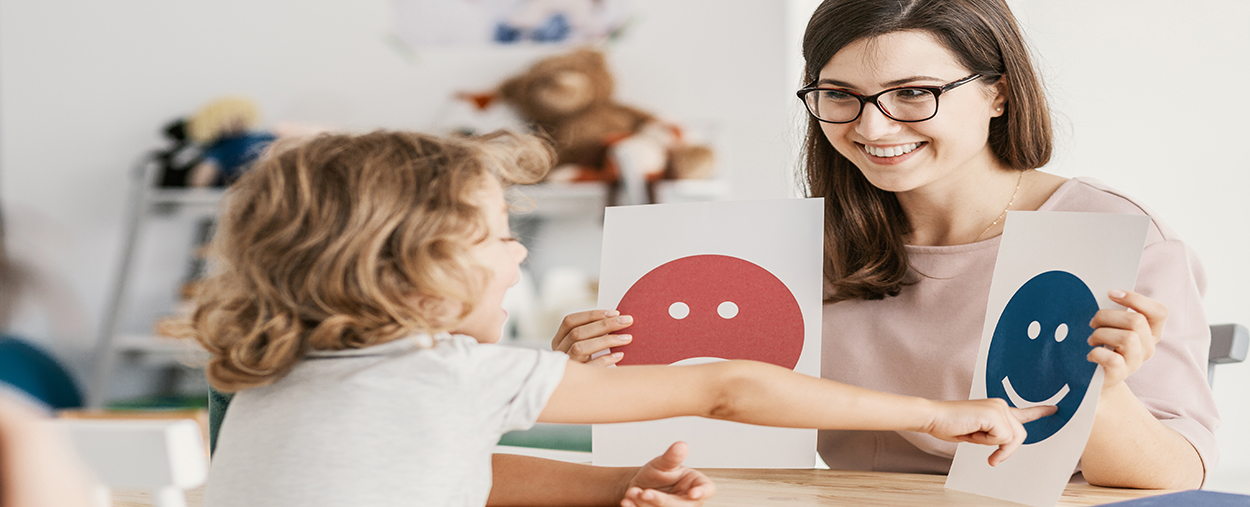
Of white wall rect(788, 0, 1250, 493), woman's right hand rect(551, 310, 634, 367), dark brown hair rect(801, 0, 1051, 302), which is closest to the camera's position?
woman's right hand rect(551, 310, 634, 367)

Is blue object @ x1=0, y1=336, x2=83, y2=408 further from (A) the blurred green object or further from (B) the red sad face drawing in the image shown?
(B) the red sad face drawing

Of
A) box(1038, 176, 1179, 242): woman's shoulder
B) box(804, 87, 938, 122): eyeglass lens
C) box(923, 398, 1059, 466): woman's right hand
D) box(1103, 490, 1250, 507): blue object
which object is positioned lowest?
box(1103, 490, 1250, 507): blue object

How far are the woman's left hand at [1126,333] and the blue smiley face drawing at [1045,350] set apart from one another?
0.05ft

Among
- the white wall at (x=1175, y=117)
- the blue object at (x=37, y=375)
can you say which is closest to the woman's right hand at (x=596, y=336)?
the white wall at (x=1175, y=117)

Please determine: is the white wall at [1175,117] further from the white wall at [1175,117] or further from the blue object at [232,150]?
the blue object at [232,150]

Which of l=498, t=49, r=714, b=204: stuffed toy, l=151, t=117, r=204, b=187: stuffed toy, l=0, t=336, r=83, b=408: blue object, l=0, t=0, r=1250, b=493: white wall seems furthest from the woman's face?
l=0, t=336, r=83, b=408: blue object

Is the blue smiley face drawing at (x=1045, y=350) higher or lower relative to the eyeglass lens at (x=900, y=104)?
lower

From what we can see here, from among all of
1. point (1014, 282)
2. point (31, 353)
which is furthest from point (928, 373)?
point (31, 353)

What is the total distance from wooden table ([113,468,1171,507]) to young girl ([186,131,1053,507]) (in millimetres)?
130

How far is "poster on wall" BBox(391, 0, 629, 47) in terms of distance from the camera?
2.50 m

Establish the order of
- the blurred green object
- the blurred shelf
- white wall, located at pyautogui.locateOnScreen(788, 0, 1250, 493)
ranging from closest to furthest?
the blurred green object, white wall, located at pyautogui.locateOnScreen(788, 0, 1250, 493), the blurred shelf

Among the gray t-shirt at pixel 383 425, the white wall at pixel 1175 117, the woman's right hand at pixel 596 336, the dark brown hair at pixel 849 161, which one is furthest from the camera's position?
the white wall at pixel 1175 117

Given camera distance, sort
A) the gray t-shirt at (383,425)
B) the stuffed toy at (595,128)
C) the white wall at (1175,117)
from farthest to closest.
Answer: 1. the stuffed toy at (595,128)
2. the white wall at (1175,117)
3. the gray t-shirt at (383,425)

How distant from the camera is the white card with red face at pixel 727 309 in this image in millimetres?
832
